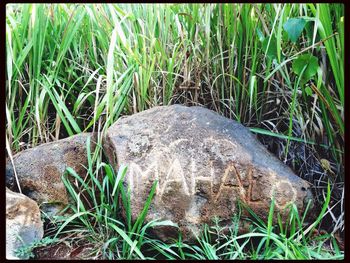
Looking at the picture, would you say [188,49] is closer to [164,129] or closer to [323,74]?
[164,129]

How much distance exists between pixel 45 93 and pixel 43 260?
720mm

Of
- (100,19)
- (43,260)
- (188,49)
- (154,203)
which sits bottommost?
(43,260)

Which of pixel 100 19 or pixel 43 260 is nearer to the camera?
pixel 43 260

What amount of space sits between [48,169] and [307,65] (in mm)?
1062

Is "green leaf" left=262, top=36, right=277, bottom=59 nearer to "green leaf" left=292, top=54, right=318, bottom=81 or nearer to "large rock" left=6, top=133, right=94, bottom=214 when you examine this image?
"green leaf" left=292, top=54, right=318, bottom=81

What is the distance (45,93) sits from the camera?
194 cm

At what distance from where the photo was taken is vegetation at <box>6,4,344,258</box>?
1662 millimetres

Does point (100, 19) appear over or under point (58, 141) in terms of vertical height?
over

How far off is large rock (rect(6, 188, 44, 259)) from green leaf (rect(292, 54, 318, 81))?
1068 millimetres

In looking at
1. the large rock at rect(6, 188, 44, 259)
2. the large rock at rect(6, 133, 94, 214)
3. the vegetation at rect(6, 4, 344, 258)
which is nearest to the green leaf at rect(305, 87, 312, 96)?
the vegetation at rect(6, 4, 344, 258)

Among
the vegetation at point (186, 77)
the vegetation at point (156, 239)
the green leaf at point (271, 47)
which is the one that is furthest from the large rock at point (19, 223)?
the green leaf at point (271, 47)

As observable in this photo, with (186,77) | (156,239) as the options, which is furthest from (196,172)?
(186,77)

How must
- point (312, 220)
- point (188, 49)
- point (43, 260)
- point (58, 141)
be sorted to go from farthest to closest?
point (188, 49)
point (58, 141)
point (312, 220)
point (43, 260)

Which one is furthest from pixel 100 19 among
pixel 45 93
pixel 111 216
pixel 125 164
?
pixel 111 216
